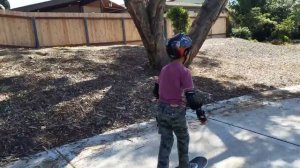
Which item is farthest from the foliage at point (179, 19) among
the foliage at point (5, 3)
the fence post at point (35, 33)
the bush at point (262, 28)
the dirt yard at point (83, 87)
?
the foliage at point (5, 3)

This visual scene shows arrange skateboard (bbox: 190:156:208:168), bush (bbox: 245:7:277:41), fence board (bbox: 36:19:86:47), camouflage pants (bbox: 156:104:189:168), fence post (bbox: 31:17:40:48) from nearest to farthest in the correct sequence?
1. camouflage pants (bbox: 156:104:189:168)
2. skateboard (bbox: 190:156:208:168)
3. fence post (bbox: 31:17:40:48)
4. fence board (bbox: 36:19:86:47)
5. bush (bbox: 245:7:277:41)

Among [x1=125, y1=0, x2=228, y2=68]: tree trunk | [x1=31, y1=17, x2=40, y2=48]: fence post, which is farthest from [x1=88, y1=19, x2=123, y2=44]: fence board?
[x1=125, y1=0, x2=228, y2=68]: tree trunk

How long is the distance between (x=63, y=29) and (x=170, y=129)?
11858 mm

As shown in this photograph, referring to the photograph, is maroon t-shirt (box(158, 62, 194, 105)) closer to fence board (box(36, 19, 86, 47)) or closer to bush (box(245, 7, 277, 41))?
fence board (box(36, 19, 86, 47))

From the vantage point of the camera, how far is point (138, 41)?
17625 mm

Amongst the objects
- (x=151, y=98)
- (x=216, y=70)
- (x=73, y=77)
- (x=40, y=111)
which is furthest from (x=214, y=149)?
(x=216, y=70)

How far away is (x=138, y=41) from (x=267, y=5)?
→ 41.2 feet

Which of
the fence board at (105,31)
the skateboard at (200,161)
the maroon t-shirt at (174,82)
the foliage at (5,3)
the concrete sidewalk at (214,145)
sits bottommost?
the concrete sidewalk at (214,145)

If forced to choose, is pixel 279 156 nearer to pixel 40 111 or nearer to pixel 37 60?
pixel 40 111

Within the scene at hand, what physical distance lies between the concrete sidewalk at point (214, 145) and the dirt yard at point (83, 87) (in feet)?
1.18

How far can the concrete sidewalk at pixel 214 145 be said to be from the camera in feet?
14.0

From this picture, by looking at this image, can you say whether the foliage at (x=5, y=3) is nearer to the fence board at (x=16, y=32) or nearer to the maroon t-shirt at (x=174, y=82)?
the fence board at (x=16, y=32)

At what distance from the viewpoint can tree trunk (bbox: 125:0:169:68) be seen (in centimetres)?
770

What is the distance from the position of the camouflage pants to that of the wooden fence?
32.4 ft
